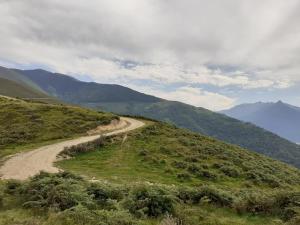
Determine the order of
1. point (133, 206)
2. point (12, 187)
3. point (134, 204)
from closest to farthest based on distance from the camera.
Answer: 1. point (133, 206)
2. point (134, 204)
3. point (12, 187)

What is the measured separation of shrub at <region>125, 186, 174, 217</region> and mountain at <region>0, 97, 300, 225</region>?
0.05m

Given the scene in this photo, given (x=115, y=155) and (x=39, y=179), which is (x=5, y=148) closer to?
(x=115, y=155)

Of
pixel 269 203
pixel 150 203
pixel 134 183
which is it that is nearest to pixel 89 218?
pixel 150 203

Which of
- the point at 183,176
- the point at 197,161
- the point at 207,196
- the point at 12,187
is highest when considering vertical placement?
the point at 207,196

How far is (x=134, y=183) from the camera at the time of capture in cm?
2308

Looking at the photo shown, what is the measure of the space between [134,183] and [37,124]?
42249 mm

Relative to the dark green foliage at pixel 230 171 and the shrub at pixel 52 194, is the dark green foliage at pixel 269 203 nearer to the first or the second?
the shrub at pixel 52 194

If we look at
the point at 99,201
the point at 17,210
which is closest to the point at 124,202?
the point at 99,201

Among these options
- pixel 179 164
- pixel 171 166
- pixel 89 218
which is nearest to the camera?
pixel 89 218

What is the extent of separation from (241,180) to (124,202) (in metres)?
28.6

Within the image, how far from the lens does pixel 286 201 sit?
18.5 m

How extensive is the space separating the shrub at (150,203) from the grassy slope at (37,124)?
100ft

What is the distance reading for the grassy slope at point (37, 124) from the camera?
172 feet

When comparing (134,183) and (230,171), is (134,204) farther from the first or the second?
(230,171)
